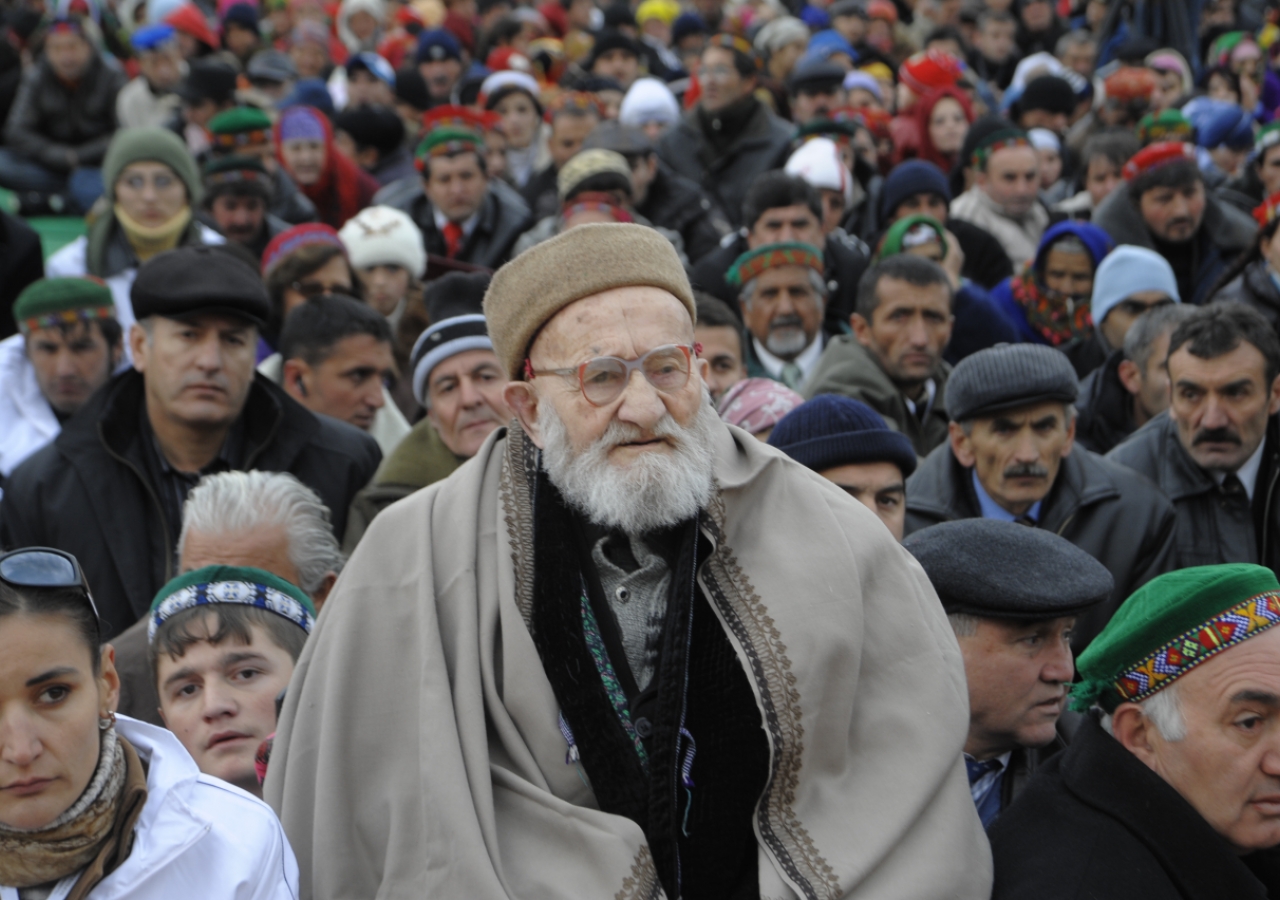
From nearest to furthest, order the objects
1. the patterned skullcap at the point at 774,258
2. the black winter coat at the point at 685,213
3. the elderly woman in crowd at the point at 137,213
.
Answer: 1. the patterned skullcap at the point at 774,258
2. the elderly woman in crowd at the point at 137,213
3. the black winter coat at the point at 685,213

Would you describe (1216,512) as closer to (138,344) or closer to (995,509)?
(995,509)

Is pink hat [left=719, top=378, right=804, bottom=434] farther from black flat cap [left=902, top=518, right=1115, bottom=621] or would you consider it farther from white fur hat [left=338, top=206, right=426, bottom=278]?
white fur hat [left=338, top=206, right=426, bottom=278]

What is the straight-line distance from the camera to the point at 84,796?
2.21 metres

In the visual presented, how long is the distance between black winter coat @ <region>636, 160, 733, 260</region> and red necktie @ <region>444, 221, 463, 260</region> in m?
1.05

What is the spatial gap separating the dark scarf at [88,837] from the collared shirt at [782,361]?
156 inches

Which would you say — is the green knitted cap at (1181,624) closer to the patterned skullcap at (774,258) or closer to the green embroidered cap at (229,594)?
the green embroidered cap at (229,594)

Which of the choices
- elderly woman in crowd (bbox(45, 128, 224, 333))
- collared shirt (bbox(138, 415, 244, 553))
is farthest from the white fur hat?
collared shirt (bbox(138, 415, 244, 553))

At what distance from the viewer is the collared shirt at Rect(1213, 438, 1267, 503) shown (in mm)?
4645

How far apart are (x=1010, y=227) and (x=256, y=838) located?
7.02 metres

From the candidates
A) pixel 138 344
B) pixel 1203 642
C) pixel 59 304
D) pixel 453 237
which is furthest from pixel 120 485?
pixel 453 237

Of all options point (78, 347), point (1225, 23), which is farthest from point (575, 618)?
point (1225, 23)

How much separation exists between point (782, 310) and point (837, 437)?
2339mm

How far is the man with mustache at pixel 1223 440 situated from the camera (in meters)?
4.56

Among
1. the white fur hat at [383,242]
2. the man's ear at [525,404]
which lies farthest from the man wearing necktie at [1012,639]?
the white fur hat at [383,242]
